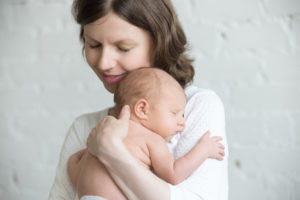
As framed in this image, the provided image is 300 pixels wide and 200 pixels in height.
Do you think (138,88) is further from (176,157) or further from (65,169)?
(65,169)

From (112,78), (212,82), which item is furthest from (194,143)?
(212,82)

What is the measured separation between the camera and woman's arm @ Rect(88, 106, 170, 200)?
0.83 metres

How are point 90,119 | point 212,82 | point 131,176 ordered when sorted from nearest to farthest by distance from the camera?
1. point 131,176
2. point 90,119
3. point 212,82

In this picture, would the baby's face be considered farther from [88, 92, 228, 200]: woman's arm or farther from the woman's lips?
the woman's lips

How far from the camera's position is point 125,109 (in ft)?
3.06

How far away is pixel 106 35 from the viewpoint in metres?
1.06

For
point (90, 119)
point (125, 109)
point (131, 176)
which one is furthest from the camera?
point (90, 119)

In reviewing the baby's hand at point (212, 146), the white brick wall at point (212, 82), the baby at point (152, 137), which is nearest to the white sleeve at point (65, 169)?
the baby at point (152, 137)

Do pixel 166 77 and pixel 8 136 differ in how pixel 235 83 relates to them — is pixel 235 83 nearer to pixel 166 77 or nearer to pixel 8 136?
pixel 166 77

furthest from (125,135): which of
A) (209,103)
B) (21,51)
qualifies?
(21,51)

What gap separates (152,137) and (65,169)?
0.36 meters

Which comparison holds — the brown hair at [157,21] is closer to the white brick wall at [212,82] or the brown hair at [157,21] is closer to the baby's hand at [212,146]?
the baby's hand at [212,146]

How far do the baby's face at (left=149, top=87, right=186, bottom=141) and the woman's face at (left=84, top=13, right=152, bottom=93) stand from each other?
0.63 ft

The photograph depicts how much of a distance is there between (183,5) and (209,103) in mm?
834
